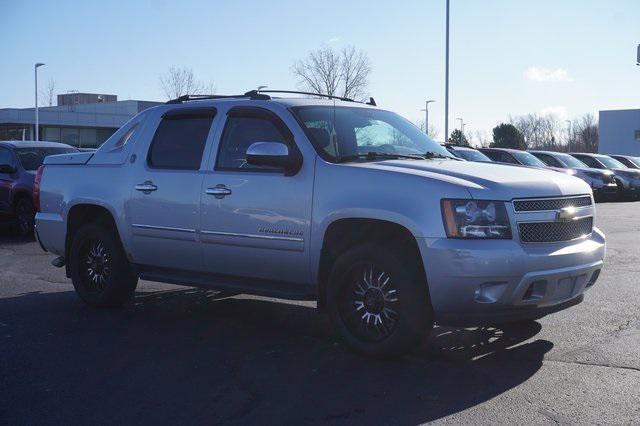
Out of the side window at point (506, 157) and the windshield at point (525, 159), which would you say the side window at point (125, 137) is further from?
the windshield at point (525, 159)

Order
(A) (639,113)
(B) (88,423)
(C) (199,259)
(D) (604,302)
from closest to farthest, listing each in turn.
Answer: (B) (88,423) < (C) (199,259) < (D) (604,302) < (A) (639,113)

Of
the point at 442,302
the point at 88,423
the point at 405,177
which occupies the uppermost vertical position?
the point at 405,177

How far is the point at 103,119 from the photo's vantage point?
57594 millimetres

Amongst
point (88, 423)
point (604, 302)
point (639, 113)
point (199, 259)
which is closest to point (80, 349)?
point (199, 259)

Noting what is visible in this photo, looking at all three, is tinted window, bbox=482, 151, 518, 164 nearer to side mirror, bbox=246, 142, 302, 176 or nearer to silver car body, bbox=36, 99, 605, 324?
silver car body, bbox=36, 99, 605, 324

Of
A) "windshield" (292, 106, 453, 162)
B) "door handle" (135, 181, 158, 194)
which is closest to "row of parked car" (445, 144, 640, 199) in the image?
"windshield" (292, 106, 453, 162)

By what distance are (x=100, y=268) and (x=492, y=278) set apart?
4256mm

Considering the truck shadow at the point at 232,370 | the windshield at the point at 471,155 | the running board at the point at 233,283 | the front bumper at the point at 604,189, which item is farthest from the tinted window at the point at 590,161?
the running board at the point at 233,283

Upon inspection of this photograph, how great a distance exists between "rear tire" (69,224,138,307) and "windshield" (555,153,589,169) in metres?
20.6

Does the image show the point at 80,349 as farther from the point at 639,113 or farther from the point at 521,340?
the point at 639,113

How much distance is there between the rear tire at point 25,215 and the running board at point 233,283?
7459mm

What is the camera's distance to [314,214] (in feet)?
18.2

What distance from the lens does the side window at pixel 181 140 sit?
260 inches

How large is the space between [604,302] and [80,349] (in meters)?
5.02
